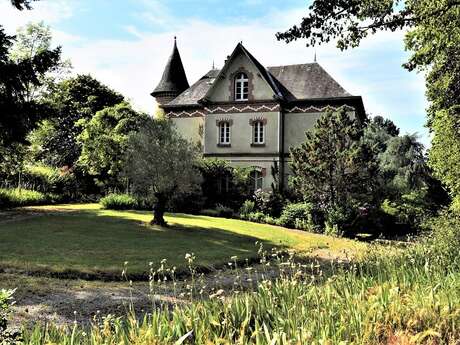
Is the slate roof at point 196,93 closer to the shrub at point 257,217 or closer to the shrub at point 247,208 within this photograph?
the shrub at point 247,208

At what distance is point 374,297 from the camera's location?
4398mm

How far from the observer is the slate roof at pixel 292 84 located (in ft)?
102

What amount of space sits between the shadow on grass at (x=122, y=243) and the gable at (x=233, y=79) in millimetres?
14324

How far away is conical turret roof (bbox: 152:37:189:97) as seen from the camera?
38.8m

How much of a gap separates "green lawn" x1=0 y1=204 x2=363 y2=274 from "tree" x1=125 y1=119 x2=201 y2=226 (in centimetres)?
141

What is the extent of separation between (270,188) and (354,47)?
67.4 ft

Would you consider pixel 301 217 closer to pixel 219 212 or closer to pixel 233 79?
pixel 219 212

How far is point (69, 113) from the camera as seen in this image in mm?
39781

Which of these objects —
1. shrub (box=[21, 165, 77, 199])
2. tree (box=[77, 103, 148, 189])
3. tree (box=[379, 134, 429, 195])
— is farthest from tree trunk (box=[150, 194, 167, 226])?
tree (box=[379, 134, 429, 195])

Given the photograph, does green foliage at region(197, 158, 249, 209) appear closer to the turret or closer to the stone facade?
the stone facade

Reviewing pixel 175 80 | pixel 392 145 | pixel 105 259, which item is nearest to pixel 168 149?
pixel 105 259

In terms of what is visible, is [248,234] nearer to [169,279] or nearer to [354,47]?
[169,279]

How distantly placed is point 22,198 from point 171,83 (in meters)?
19.2

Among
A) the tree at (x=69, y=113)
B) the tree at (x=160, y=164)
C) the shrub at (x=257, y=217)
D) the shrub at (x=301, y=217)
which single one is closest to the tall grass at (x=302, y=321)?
the tree at (x=160, y=164)
